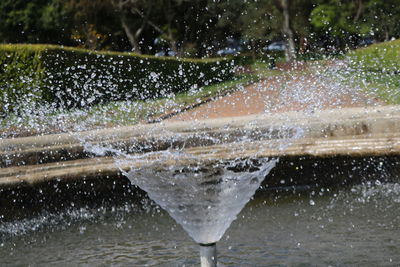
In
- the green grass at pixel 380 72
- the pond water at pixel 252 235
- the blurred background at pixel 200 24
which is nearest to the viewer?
the pond water at pixel 252 235

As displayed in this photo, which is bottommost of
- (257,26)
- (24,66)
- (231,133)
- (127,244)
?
(127,244)

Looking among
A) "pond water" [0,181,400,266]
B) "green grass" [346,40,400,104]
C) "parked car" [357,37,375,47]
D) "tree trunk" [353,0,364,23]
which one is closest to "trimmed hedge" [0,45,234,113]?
"green grass" [346,40,400,104]

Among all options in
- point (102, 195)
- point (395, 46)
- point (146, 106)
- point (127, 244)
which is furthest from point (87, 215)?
point (395, 46)

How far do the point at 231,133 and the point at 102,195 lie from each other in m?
1.02

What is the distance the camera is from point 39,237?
3.88 meters

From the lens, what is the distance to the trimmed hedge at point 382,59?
517 inches

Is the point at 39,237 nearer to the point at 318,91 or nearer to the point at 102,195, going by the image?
the point at 102,195

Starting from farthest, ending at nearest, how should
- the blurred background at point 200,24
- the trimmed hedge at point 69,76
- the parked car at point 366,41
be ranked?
the parked car at point 366,41 < the blurred background at point 200,24 < the trimmed hedge at point 69,76

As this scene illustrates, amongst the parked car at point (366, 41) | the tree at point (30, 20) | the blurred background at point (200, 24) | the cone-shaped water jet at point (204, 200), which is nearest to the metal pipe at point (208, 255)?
the cone-shaped water jet at point (204, 200)

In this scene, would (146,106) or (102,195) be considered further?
(146,106)

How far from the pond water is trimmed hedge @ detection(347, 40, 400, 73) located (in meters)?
8.46

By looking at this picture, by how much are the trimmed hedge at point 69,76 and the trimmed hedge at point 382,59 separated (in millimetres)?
5160

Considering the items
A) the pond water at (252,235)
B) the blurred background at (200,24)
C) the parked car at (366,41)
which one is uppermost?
the blurred background at (200,24)

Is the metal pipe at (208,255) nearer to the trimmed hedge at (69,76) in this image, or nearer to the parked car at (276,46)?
the trimmed hedge at (69,76)
